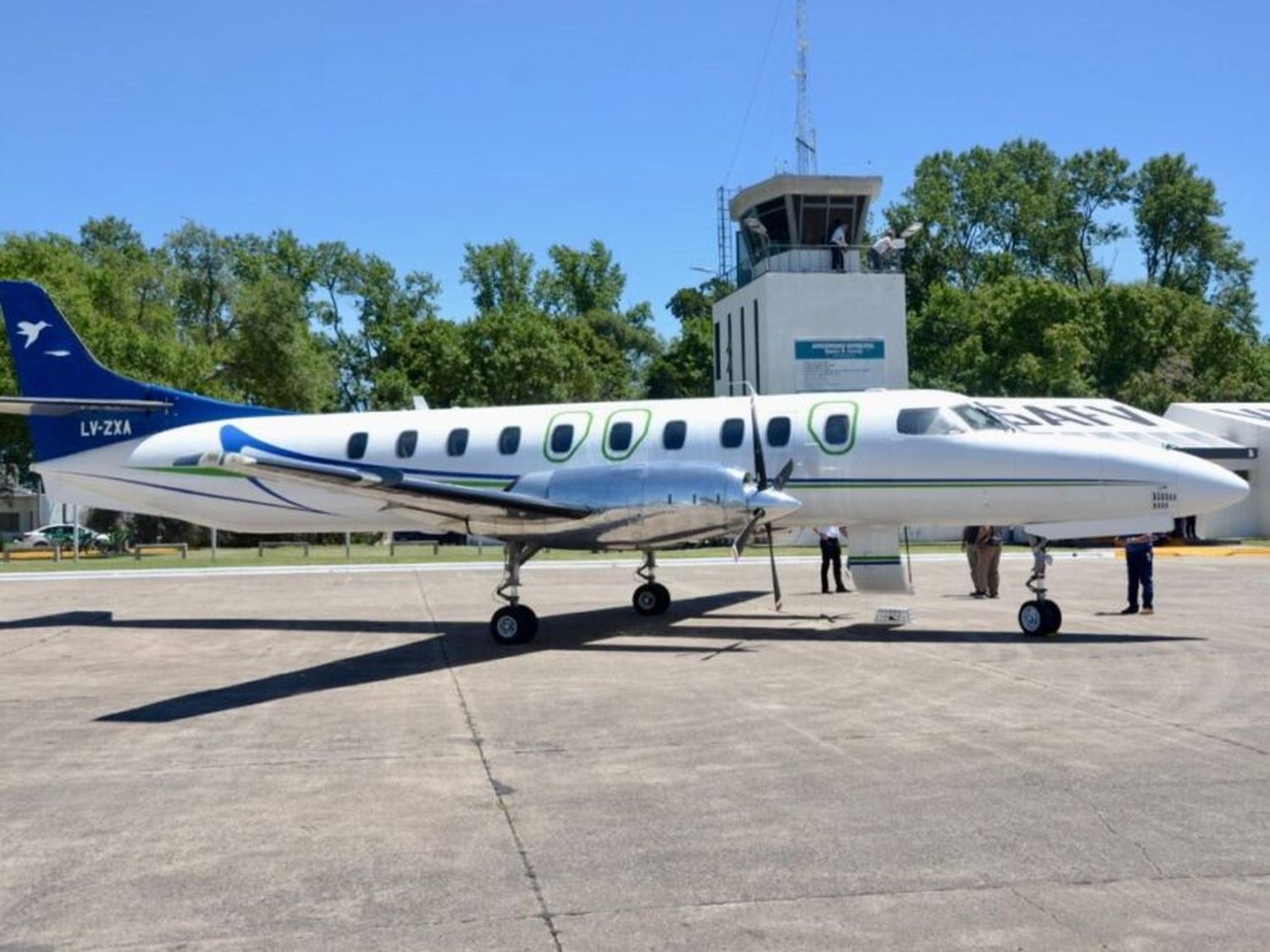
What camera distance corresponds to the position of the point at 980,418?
16078mm

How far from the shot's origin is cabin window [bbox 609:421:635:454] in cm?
1738

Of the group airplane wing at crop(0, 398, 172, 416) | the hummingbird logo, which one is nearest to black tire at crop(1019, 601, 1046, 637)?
airplane wing at crop(0, 398, 172, 416)

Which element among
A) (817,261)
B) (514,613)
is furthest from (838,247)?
(514,613)

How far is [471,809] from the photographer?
7570 millimetres

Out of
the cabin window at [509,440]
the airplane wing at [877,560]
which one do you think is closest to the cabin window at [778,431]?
the airplane wing at [877,560]

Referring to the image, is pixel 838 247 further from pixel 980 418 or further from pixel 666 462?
pixel 666 462

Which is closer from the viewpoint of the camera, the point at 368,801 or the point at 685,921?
the point at 685,921

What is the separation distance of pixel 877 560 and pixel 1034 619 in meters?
2.18

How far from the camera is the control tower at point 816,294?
47375 mm

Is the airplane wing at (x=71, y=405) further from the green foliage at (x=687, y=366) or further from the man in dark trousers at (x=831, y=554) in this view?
the green foliage at (x=687, y=366)

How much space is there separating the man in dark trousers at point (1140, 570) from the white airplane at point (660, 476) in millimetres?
3121

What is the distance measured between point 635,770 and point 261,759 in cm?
301

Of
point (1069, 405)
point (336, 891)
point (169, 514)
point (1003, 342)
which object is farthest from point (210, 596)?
point (1003, 342)

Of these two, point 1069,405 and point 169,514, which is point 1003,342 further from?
point 169,514
